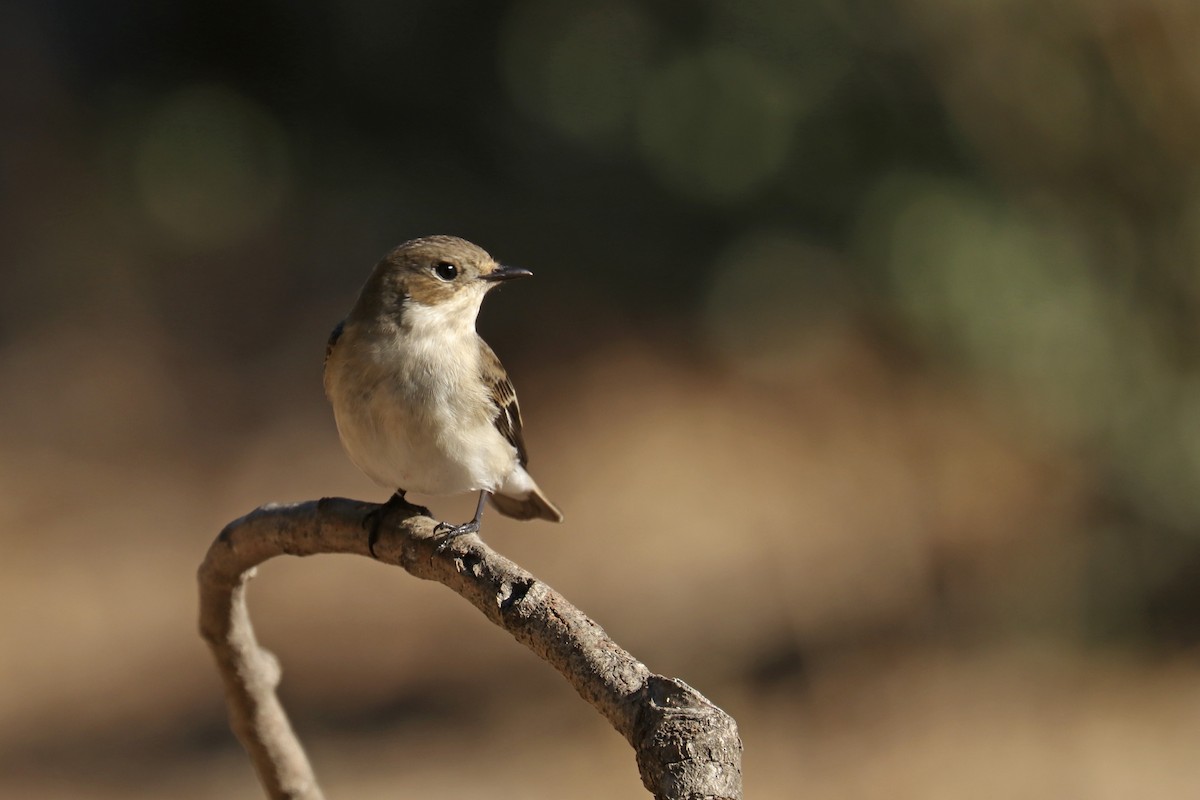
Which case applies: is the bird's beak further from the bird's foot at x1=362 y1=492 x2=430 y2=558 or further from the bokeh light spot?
the bokeh light spot

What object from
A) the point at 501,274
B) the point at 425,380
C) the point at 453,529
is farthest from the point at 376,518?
the point at 501,274

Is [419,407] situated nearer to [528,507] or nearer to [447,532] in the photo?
[447,532]

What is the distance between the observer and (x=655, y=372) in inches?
380

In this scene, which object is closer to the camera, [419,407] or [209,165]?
[419,407]

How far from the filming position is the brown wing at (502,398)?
367 centimetres

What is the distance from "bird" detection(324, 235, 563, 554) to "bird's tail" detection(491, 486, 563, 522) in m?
0.28

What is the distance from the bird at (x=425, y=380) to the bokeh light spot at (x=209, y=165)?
22.2 feet

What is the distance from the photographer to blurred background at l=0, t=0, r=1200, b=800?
6.58 meters

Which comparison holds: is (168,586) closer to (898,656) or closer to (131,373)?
(131,373)

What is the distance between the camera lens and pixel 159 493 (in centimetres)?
863

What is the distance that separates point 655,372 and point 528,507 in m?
5.63

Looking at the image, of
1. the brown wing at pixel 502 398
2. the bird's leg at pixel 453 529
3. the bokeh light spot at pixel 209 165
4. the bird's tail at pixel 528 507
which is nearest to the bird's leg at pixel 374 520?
the bird's leg at pixel 453 529

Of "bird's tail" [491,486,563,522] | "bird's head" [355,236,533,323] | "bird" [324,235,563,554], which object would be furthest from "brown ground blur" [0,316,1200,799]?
"bird's head" [355,236,533,323]

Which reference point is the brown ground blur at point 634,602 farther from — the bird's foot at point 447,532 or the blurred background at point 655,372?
the bird's foot at point 447,532
